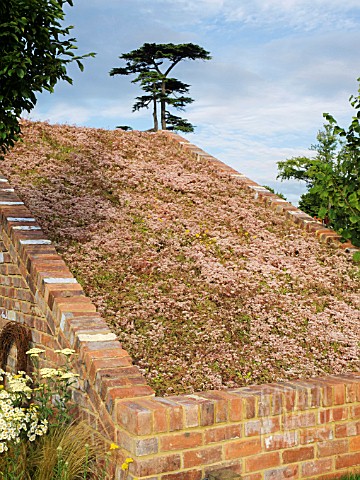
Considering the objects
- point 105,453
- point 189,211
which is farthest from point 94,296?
point 189,211

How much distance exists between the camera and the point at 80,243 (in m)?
7.86

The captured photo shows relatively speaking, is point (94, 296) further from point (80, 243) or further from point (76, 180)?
point (76, 180)

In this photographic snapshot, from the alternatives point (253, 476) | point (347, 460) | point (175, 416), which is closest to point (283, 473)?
point (253, 476)

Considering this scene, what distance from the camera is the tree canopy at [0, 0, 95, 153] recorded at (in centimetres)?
545

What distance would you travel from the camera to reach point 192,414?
4.63 metres

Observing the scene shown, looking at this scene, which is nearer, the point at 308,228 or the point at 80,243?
the point at 80,243

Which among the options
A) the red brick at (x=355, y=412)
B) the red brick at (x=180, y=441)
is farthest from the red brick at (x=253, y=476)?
the red brick at (x=355, y=412)

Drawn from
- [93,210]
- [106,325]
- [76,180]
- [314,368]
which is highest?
[76,180]

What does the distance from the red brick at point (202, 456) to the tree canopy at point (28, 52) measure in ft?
11.9

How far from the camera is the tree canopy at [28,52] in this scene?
5449mm

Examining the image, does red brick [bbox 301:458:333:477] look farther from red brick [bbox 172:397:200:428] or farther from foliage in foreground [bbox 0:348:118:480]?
foliage in foreground [bbox 0:348:118:480]

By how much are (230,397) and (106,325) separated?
1614 millimetres

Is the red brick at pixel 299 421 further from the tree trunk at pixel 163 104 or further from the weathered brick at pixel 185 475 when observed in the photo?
the tree trunk at pixel 163 104

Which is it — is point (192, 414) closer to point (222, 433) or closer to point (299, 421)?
point (222, 433)
